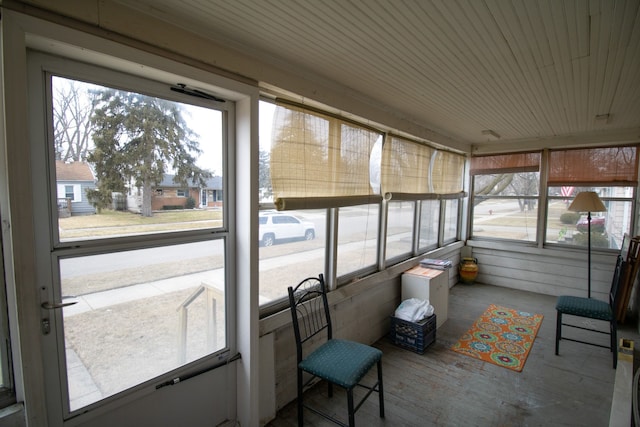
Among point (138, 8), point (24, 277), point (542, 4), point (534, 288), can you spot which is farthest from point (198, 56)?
point (534, 288)

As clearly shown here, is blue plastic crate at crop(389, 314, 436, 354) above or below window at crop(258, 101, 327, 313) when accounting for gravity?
below

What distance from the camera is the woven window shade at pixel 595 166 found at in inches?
158

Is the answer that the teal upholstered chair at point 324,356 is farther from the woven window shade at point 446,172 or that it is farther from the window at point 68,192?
the woven window shade at point 446,172

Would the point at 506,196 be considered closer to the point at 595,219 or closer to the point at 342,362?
the point at 595,219

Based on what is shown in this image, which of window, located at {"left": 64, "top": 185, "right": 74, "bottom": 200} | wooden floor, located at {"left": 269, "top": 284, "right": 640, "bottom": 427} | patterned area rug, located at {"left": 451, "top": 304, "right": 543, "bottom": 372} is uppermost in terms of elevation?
window, located at {"left": 64, "top": 185, "right": 74, "bottom": 200}

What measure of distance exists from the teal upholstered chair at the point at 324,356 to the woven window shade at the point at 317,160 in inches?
25.9

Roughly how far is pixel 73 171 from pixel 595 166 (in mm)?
5665

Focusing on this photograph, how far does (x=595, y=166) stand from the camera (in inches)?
167

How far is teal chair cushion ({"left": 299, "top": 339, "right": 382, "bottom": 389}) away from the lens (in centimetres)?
185

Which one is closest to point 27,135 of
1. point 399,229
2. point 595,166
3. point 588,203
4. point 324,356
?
A: point 324,356

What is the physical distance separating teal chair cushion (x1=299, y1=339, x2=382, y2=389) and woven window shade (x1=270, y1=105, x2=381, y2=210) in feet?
3.34

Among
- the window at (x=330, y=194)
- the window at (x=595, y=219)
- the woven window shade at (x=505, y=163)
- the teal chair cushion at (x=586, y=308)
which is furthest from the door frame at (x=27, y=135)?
the window at (x=595, y=219)

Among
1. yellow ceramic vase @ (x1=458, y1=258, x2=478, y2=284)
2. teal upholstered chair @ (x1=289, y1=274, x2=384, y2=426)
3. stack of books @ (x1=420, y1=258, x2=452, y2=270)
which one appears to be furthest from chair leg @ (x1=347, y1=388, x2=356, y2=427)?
yellow ceramic vase @ (x1=458, y1=258, x2=478, y2=284)

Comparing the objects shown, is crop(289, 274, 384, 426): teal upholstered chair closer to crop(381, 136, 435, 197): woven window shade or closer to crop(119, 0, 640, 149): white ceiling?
crop(381, 136, 435, 197): woven window shade
